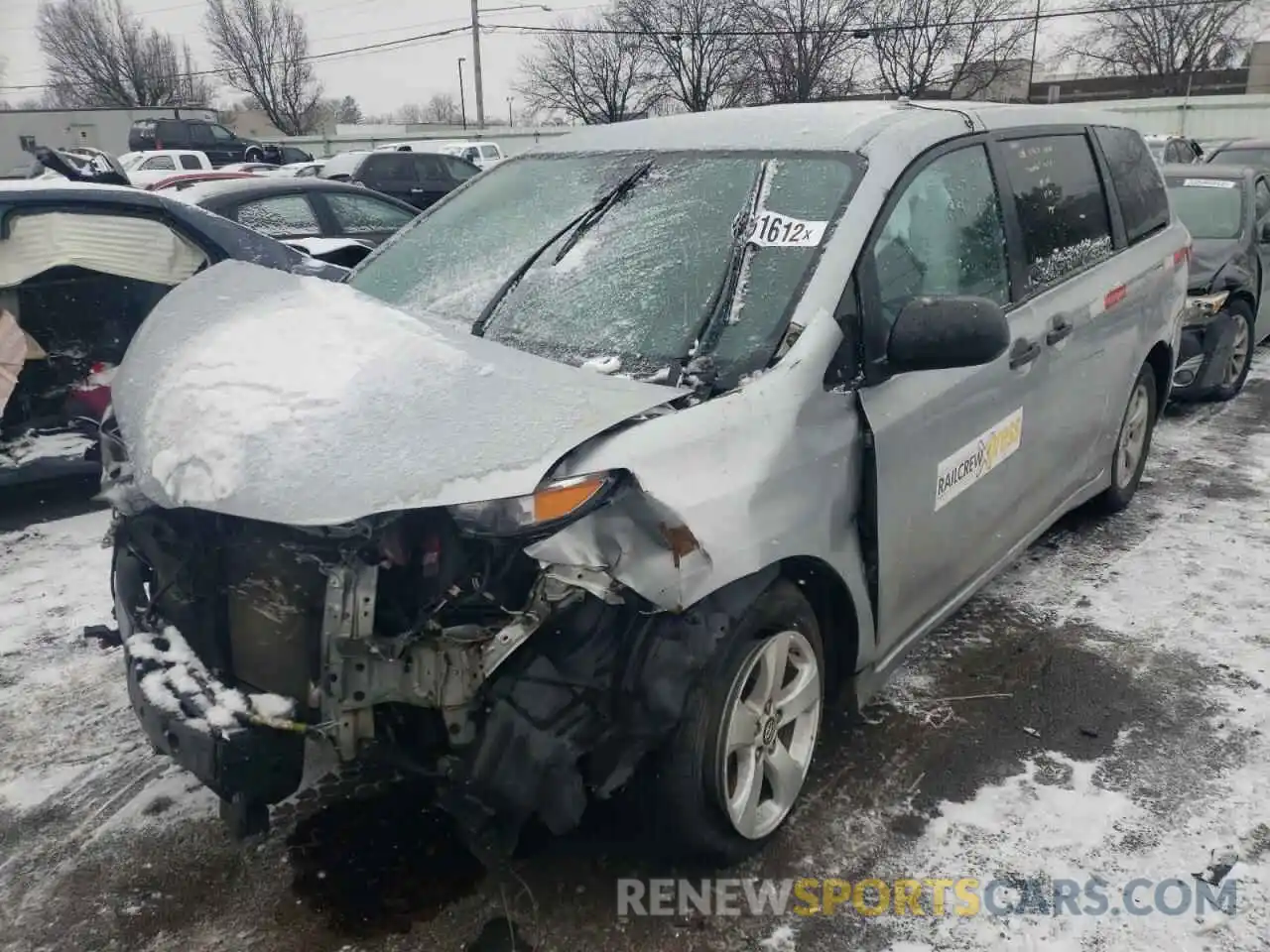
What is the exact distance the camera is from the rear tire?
4688mm

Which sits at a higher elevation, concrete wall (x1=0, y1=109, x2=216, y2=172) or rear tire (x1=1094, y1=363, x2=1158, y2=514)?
concrete wall (x1=0, y1=109, x2=216, y2=172)

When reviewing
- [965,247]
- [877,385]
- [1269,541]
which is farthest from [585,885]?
[1269,541]

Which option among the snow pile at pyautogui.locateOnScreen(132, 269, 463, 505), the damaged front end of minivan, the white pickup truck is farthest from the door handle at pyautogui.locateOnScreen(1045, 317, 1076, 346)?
the white pickup truck

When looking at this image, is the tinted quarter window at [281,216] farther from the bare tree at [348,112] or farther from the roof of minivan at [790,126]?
the bare tree at [348,112]

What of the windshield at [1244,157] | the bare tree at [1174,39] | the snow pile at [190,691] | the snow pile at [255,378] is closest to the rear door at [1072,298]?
the snow pile at [255,378]

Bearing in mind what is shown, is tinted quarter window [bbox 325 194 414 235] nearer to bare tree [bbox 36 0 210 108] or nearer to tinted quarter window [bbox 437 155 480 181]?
tinted quarter window [bbox 437 155 480 181]

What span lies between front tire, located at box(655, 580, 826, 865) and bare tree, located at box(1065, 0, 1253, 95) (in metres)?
56.1

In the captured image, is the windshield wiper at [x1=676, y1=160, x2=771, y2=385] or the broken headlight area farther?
the windshield wiper at [x1=676, y1=160, x2=771, y2=385]

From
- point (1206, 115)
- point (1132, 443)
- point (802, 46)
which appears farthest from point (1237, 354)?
point (802, 46)

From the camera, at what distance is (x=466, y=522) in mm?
2121

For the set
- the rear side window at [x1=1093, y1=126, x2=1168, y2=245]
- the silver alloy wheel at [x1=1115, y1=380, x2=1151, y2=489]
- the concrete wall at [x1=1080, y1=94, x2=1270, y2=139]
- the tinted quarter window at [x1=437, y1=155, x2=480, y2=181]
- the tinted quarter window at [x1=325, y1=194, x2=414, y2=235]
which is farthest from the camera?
the concrete wall at [x1=1080, y1=94, x2=1270, y2=139]

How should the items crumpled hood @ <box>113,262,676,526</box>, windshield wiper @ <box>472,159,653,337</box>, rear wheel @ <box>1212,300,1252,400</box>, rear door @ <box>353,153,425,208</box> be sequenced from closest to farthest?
crumpled hood @ <box>113,262,676,526</box>
windshield wiper @ <box>472,159,653,337</box>
rear wheel @ <box>1212,300,1252,400</box>
rear door @ <box>353,153,425,208</box>

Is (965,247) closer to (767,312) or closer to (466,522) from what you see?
(767,312)

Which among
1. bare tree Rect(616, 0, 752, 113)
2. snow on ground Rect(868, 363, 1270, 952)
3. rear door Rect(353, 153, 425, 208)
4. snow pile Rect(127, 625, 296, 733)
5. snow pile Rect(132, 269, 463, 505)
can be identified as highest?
bare tree Rect(616, 0, 752, 113)
